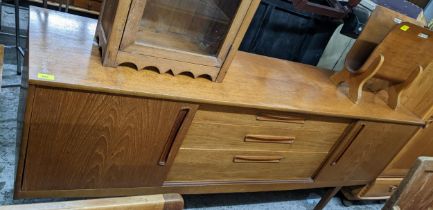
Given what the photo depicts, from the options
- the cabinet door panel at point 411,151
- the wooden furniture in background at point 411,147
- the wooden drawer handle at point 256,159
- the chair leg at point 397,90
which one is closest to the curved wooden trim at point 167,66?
the wooden drawer handle at point 256,159

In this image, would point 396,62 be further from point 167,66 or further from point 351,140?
point 167,66

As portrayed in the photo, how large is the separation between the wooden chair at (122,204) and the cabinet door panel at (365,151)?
1.17m

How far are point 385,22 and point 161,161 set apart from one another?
113cm

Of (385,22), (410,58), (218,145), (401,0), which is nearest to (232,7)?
(218,145)

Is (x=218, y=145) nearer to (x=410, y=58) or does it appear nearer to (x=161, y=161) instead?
(x=161, y=161)

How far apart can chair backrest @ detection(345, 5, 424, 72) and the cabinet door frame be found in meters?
0.68

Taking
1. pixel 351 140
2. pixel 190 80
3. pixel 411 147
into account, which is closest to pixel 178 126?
pixel 190 80

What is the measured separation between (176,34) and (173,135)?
0.34 meters

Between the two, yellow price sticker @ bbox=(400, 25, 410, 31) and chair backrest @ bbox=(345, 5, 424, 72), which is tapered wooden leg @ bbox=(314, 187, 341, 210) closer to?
chair backrest @ bbox=(345, 5, 424, 72)

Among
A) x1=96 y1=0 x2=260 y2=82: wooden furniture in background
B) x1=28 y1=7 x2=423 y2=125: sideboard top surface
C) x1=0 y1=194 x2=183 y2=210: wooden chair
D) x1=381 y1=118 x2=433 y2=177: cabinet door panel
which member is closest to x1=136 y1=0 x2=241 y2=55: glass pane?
x1=96 y1=0 x2=260 y2=82: wooden furniture in background

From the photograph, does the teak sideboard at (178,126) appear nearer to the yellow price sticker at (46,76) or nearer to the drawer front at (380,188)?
the yellow price sticker at (46,76)

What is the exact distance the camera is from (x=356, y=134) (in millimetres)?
1555

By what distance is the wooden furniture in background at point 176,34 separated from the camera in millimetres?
1022

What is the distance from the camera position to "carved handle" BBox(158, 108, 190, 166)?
112 cm
